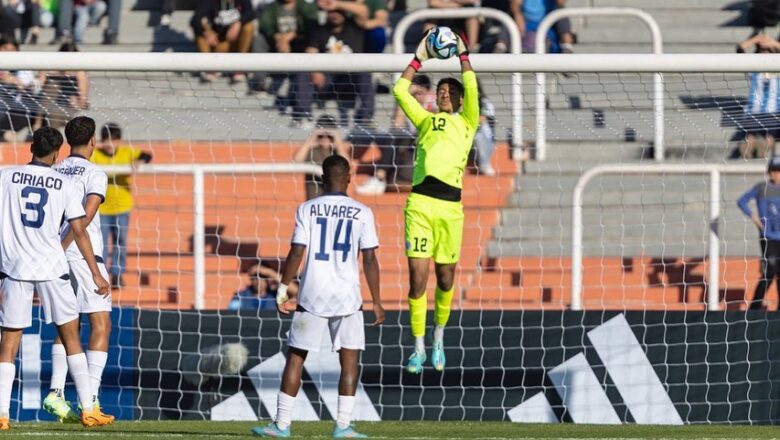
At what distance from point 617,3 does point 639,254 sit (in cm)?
470

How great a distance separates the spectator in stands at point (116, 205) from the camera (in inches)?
539

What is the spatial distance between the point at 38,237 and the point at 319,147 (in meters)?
4.82

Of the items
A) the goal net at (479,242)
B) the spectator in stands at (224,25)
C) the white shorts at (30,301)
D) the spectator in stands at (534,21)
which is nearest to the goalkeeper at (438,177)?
the goal net at (479,242)

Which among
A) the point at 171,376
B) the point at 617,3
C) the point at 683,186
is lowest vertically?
the point at 171,376

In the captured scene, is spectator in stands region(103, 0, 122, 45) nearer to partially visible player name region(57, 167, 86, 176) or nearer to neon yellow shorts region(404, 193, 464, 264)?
neon yellow shorts region(404, 193, 464, 264)

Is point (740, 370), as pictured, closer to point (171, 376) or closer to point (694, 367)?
point (694, 367)

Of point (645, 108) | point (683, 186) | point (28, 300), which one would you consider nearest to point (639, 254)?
point (683, 186)

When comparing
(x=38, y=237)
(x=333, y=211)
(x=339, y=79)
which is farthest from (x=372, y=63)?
(x=339, y=79)

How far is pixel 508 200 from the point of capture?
15.0 meters

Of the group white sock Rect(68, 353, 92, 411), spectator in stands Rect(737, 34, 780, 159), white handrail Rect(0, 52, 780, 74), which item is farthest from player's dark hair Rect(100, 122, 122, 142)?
spectator in stands Rect(737, 34, 780, 159)

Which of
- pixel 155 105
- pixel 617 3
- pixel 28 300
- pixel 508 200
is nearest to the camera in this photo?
pixel 28 300

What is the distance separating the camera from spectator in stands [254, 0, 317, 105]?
1661cm

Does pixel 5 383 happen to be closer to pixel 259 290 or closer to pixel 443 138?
pixel 443 138

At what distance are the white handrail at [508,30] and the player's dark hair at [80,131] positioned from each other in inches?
177
